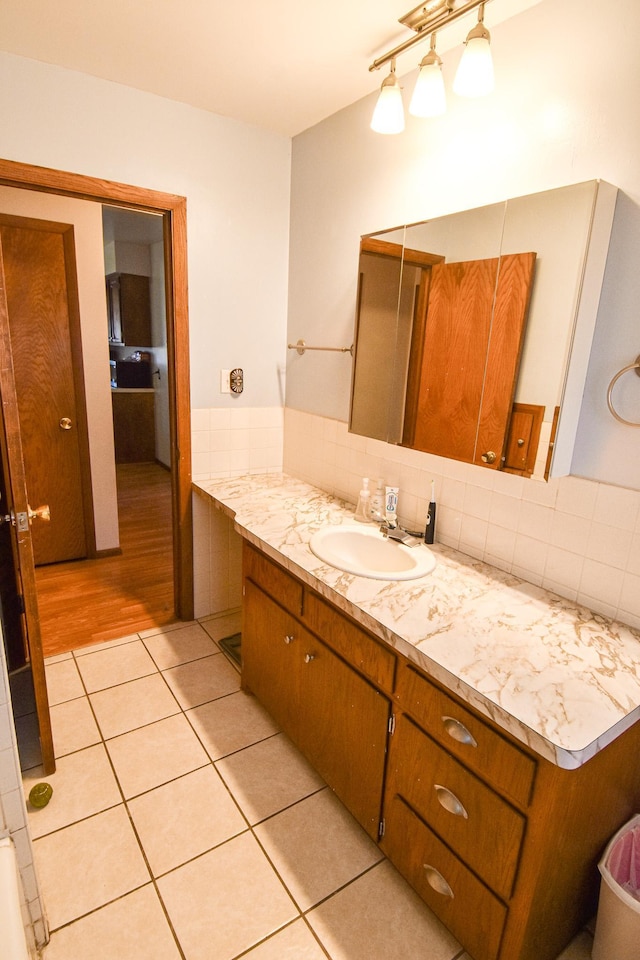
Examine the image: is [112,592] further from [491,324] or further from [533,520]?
[491,324]

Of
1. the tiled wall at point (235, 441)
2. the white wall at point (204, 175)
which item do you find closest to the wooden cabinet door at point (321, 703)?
the tiled wall at point (235, 441)

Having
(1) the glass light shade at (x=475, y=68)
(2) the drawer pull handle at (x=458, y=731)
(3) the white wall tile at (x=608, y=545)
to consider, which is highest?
(1) the glass light shade at (x=475, y=68)

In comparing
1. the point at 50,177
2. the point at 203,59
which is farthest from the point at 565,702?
the point at 50,177

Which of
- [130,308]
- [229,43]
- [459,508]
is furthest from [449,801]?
[130,308]

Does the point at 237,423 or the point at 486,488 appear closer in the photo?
the point at 486,488

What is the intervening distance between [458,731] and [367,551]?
0.80 metres

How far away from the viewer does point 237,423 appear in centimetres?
263

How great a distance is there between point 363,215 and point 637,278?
3.84 ft

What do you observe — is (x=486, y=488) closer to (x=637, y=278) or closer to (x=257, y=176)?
(x=637, y=278)

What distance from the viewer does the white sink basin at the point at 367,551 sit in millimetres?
1665

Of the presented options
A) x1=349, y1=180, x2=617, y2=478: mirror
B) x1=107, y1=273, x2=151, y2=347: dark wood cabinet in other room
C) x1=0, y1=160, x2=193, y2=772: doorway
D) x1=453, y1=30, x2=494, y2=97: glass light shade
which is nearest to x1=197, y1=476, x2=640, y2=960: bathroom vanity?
x1=349, y1=180, x2=617, y2=478: mirror

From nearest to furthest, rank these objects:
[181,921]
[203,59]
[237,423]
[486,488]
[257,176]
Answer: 1. [181,921]
2. [486,488]
3. [203,59]
4. [257,176]
5. [237,423]

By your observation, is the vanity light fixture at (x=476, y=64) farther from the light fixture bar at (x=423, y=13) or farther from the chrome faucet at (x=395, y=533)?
the chrome faucet at (x=395, y=533)

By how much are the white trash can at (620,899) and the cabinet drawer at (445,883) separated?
27 centimetres
